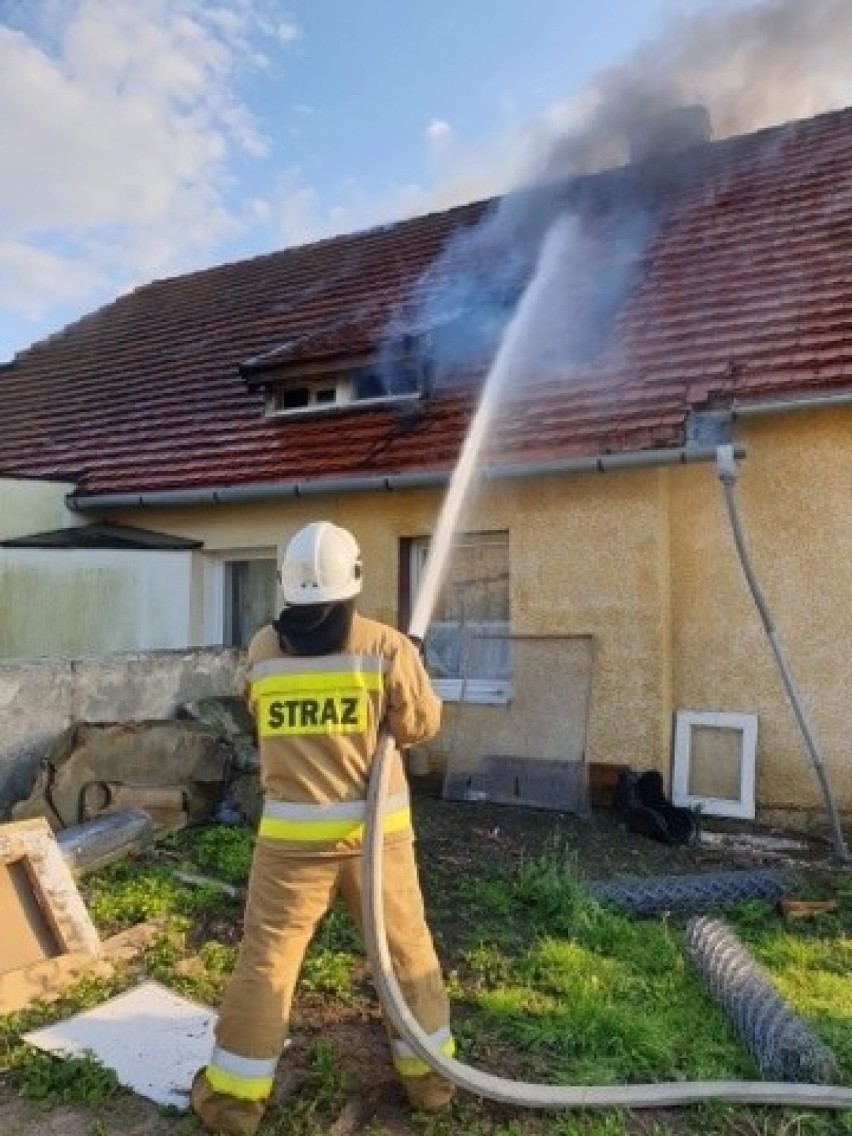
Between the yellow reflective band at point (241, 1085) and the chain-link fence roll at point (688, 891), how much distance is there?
252 cm

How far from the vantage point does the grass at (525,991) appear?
3.28 metres

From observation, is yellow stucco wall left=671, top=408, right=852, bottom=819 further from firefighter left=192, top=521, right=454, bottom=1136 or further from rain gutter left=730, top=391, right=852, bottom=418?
firefighter left=192, top=521, right=454, bottom=1136

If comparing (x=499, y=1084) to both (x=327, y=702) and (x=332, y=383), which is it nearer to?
(x=327, y=702)

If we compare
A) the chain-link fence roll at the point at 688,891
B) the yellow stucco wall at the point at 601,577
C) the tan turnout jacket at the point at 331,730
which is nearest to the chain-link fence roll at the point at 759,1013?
the chain-link fence roll at the point at 688,891

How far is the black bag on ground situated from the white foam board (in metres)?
3.72

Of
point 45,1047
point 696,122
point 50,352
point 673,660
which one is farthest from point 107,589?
point 696,122

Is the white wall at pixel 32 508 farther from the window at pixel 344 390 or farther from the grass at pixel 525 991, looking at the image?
the grass at pixel 525 991

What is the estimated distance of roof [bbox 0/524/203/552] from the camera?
8789 millimetres

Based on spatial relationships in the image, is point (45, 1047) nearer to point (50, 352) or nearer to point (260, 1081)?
point (260, 1081)

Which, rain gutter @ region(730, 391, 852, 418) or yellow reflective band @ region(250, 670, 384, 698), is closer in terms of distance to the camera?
yellow reflective band @ region(250, 670, 384, 698)

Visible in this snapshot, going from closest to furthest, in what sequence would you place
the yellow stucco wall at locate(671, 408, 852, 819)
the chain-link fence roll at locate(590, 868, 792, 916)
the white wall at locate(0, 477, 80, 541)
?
the chain-link fence roll at locate(590, 868, 792, 916) → the yellow stucco wall at locate(671, 408, 852, 819) → the white wall at locate(0, 477, 80, 541)

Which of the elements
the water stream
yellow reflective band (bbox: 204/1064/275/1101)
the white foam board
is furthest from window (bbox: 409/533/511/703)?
yellow reflective band (bbox: 204/1064/275/1101)

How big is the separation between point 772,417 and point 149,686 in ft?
16.5

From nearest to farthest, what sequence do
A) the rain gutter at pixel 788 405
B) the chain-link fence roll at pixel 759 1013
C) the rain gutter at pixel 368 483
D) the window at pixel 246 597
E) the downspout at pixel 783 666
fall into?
the chain-link fence roll at pixel 759 1013, the downspout at pixel 783 666, the rain gutter at pixel 788 405, the rain gutter at pixel 368 483, the window at pixel 246 597
